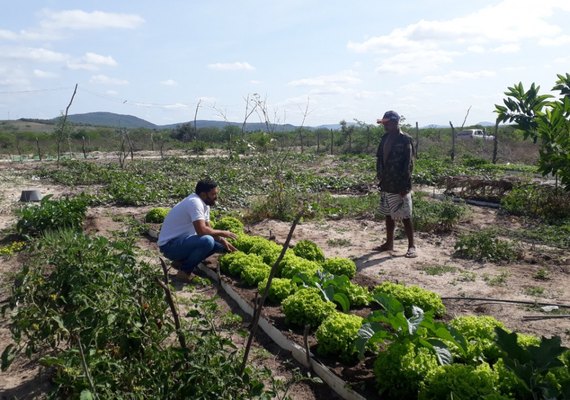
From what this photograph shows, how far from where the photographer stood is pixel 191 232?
19.7 feet

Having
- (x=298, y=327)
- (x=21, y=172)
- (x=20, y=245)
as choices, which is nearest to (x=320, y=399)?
(x=298, y=327)

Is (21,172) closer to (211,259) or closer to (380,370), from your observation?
(211,259)

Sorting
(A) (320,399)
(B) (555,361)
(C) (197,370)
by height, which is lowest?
(A) (320,399)

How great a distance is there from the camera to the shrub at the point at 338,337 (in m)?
3.70

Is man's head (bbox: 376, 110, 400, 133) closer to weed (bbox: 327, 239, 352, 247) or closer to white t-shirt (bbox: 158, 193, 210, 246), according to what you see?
weed (bbox: 327, 239, 352, 247)

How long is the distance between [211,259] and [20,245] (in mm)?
2879

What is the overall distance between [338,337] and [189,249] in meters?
2.63

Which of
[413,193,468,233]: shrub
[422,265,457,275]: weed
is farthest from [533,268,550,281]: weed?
[413,193,468,233]: shrub

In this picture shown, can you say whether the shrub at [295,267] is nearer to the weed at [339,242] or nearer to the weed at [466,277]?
the weed at [466,277]

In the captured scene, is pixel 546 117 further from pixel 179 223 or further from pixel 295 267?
pixel 179 223

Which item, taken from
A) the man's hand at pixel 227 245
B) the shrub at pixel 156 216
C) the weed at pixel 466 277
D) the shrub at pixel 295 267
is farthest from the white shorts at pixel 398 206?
the shrub at pixel 156 216

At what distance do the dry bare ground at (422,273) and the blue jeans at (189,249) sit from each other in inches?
16.2

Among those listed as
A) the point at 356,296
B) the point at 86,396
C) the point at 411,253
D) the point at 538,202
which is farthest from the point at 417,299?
the point at 538,202

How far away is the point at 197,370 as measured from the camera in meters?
2.57
